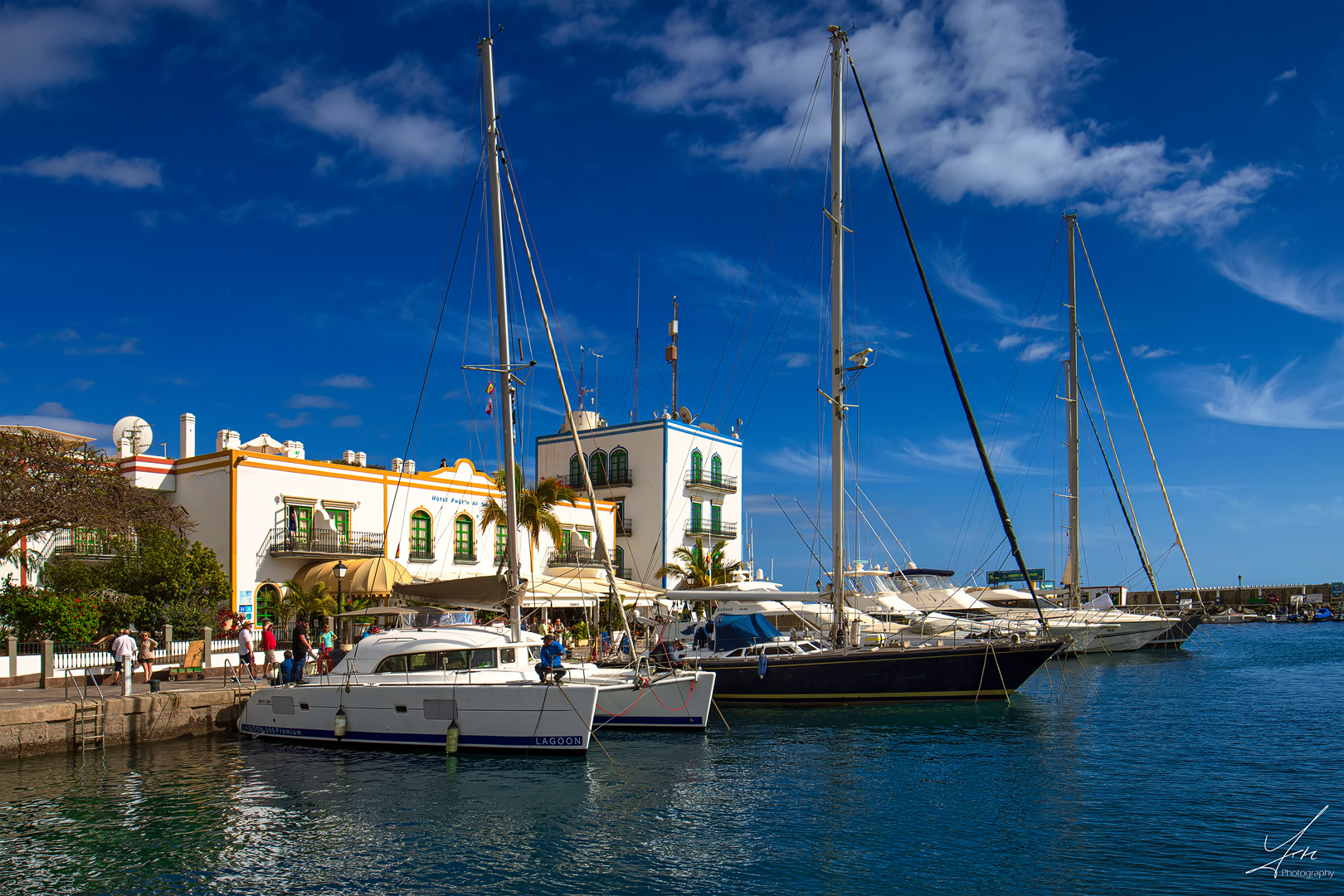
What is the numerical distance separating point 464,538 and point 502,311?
1899 centimetres

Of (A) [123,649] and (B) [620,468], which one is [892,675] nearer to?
(A) [123,649]

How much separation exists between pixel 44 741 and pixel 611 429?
33385 millimetres

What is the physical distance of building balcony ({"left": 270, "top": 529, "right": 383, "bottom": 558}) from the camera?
107 feet

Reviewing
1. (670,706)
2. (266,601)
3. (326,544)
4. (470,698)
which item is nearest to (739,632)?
(670,706)

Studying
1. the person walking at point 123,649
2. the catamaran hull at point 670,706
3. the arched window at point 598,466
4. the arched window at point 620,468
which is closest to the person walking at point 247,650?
the person walking at point 123,649

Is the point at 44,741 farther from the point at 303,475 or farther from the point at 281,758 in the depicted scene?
the point at 303,475

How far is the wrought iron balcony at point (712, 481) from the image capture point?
49.5 meters

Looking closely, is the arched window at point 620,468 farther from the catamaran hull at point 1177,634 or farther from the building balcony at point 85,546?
the catamaran hull at point 1177,634

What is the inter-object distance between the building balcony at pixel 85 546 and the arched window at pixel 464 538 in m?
11.6

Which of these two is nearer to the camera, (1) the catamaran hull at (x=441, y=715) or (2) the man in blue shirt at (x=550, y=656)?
(1) the catamaran hull at (x=441, y=715)

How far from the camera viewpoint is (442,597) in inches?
1009

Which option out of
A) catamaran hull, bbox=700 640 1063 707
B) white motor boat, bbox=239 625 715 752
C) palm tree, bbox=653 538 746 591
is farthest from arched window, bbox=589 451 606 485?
white motor boat, bbox=239 625 715 752

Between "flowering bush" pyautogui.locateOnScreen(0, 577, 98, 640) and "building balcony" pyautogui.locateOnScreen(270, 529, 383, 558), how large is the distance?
8400 millimetres

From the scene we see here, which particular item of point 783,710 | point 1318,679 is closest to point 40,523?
point 783,710
